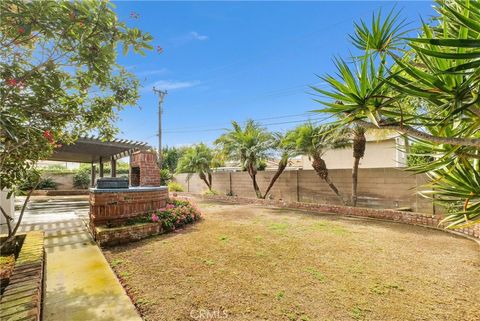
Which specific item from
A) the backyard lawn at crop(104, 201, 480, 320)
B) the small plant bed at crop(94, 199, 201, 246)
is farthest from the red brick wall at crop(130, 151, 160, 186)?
the backyard lawn at crop(104, 201, 480, 320)

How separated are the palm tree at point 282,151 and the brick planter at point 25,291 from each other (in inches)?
353

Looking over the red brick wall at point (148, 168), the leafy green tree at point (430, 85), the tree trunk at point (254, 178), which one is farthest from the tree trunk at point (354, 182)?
the red brick wall at point (148, 168)

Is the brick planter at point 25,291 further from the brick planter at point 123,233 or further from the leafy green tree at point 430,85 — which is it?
the leafy green tree at point 430,85

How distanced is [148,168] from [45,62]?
232 inches

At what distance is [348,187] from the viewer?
923 centimetres

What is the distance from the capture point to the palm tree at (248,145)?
1242 centimetres

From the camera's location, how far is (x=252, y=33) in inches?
466

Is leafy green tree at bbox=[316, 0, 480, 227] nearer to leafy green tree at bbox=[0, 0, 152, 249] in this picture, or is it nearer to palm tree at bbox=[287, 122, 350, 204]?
leafy green tree at bbox=[0, 0, 152, 249]

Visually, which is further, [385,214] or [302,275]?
[385,214]

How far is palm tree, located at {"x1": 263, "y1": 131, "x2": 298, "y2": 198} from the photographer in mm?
10463

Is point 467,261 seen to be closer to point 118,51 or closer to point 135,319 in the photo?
point 135,319

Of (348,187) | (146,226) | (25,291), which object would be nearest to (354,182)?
(348,187)

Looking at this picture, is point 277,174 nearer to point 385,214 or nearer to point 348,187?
point 348,187

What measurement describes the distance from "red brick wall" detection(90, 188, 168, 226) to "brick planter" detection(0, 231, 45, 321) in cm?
206
